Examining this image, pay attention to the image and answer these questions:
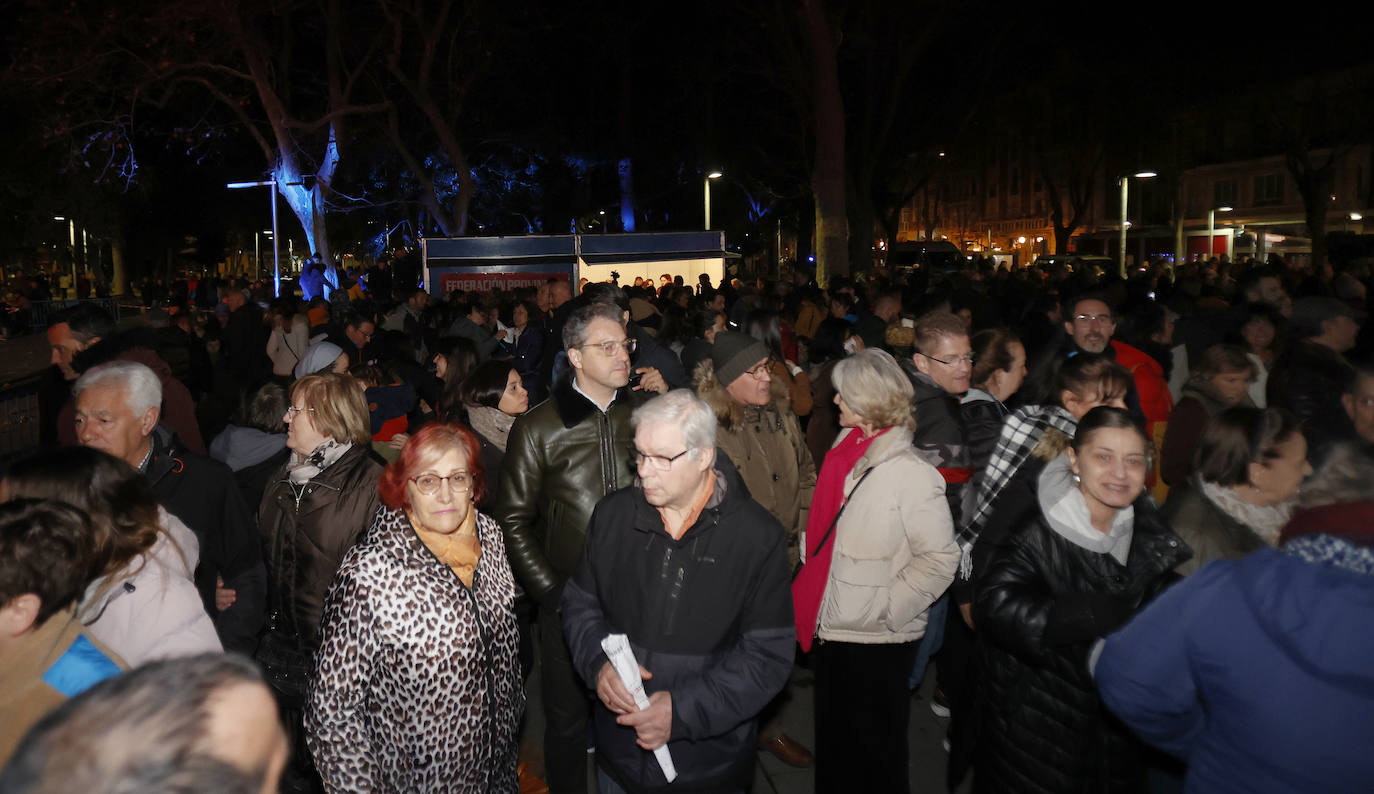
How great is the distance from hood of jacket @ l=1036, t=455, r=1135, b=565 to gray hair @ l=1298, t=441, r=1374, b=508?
3.25 feet

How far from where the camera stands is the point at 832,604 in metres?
3.85

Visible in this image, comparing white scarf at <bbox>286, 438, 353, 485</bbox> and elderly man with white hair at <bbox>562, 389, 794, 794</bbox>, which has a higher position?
white scarf at <bbox>286, 438, 353, 485</bbox>

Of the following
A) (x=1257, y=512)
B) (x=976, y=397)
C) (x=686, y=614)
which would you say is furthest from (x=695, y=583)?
(x=976, y=397)

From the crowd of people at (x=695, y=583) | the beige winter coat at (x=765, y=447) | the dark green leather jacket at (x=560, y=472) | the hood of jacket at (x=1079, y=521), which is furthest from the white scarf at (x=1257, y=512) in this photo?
the dark green leather jacket at (x=560, y=472)

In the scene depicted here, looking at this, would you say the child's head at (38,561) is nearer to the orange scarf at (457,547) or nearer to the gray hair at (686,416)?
the orange scarf at (457,547)

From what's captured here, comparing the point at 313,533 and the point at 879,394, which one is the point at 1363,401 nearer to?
the point at 879,394

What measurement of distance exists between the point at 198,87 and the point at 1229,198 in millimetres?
45238

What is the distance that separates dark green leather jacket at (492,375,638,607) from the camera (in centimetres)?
410

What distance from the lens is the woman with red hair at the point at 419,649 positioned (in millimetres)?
2900

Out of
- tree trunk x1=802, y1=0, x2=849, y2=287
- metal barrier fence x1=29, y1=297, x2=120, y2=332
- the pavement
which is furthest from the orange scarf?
metal barrier fence x1=29, y1=297, x2=120, y2=332

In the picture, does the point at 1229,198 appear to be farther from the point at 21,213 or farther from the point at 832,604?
the point at 21,213

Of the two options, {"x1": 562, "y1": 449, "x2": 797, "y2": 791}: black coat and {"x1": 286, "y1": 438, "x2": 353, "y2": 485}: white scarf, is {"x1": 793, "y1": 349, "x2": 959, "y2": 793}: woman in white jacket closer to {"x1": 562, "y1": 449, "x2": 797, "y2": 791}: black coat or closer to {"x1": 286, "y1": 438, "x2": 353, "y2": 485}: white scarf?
{"x1": 562, "y1": 449, "x2": 797, "y2": 791}: black coat

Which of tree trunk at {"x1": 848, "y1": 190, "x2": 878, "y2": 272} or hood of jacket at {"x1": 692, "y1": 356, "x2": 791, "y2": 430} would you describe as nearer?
hood of jacket at {"x1": 692, "y1": 356, "x2": 791, "y2": 430}

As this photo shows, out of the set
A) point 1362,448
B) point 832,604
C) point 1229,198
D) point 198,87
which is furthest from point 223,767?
point 1229,198
